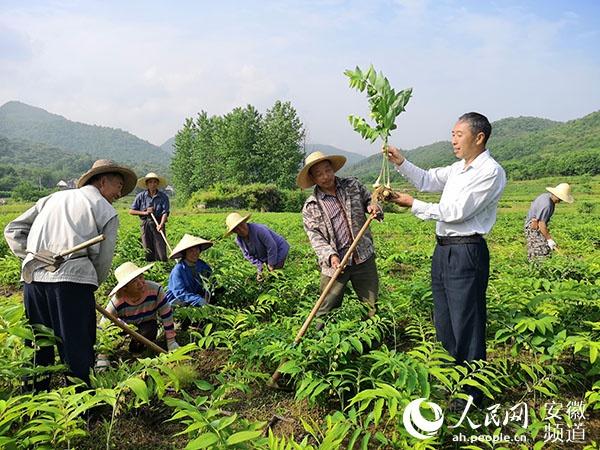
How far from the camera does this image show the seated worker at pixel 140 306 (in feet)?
14.5

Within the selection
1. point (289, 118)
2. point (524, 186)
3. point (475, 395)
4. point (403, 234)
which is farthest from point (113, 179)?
point (524, 186)

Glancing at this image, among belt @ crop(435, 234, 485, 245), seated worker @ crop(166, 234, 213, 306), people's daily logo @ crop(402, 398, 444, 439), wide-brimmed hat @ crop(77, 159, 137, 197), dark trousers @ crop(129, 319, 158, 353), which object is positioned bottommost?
dark trousers @ crop(129, 319, 158, 353)

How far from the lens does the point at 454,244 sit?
132 inches

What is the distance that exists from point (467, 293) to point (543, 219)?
13.9 ft

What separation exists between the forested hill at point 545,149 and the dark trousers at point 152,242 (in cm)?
413

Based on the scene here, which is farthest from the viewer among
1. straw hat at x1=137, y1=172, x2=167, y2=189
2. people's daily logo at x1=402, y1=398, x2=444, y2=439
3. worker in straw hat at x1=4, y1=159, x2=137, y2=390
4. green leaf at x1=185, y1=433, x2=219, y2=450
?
straw hat at x1=137, y1=172, x2=167, y2=189

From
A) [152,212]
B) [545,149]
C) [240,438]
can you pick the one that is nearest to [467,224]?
[240,438]

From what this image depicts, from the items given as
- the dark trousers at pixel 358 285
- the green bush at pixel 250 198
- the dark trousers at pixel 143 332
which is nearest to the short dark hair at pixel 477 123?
the dark trousers at pixel 358 285

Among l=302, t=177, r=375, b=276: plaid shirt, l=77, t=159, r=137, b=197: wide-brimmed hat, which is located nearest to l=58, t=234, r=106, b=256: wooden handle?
l=77, t=159, r=137, b=197: wide-brimmed hat

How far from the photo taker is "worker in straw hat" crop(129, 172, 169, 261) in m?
8.34

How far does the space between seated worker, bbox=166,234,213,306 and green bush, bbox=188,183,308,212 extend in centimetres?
3453

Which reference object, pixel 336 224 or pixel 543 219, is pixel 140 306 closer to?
pixel 336 224

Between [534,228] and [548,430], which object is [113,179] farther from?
[534,228]

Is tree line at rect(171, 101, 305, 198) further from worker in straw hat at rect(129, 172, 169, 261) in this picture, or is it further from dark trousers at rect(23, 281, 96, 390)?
dark trousers at rect(23, 281, 96, 390)
